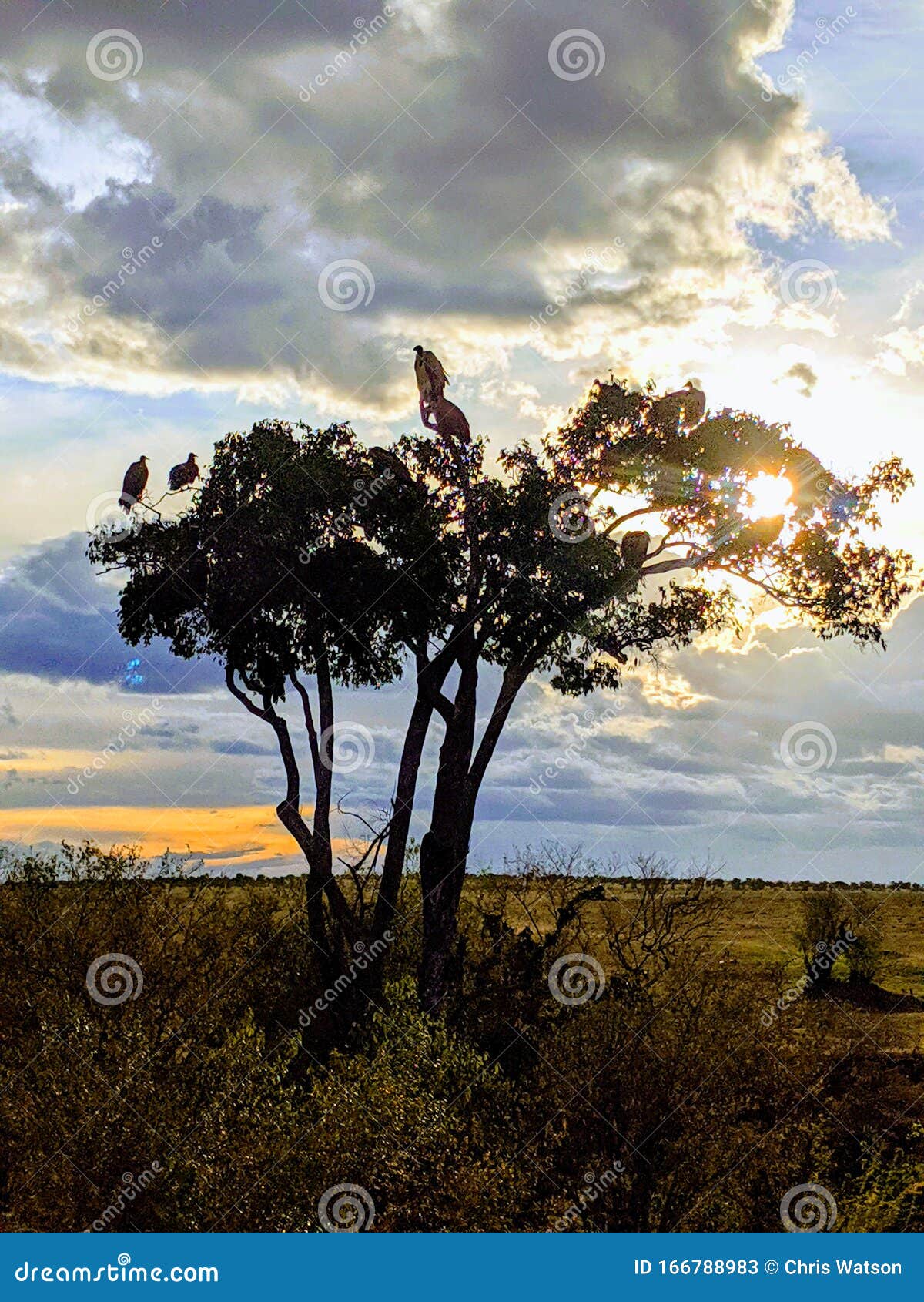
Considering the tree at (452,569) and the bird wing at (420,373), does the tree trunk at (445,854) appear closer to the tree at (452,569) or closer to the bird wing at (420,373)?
the tree at (452,569)

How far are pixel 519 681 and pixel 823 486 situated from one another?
8.02m

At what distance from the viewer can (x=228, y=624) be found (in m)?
28.4

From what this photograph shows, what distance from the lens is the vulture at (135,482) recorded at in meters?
27.5

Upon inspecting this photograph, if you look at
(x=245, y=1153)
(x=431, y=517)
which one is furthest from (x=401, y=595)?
(x=245, y=1153)

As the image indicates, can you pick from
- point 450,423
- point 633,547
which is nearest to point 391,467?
point 450,423

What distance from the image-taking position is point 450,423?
86.5ft

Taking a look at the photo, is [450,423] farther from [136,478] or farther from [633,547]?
[136,478]

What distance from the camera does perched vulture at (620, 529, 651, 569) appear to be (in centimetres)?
2670

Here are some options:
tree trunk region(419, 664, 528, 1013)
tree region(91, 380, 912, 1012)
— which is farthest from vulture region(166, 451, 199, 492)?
tree trunk region(419, 664, 528, 1013)

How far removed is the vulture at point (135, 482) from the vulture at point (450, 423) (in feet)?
21.7

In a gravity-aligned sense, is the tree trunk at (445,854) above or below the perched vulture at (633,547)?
below

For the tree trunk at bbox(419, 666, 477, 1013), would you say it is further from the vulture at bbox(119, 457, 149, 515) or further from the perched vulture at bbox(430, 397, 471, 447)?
the vulture at bbox(119, 457, 149, 515)

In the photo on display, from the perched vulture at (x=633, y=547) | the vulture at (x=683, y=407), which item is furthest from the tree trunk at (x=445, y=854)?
the vulture at (x=683, y=407)

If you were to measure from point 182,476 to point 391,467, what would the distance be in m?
4.75
